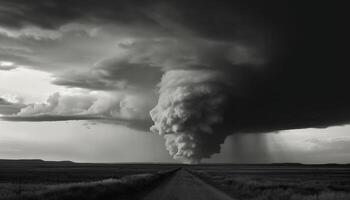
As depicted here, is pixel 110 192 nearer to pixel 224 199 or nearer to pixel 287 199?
pixel 224 199

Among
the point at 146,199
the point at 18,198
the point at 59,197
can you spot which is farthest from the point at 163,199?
the point at 18,198

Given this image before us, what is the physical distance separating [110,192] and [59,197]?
6873 mm

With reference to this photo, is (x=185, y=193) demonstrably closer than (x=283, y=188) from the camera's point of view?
Yes

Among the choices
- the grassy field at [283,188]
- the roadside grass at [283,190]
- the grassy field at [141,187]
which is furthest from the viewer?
the grassy field at [283,188]

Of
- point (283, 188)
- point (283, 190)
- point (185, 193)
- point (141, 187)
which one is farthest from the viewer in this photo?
point (283, 188)

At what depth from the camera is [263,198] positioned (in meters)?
27.1

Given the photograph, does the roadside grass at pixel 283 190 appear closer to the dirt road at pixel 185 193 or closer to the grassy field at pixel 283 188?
the grassy field at pixel 283 188

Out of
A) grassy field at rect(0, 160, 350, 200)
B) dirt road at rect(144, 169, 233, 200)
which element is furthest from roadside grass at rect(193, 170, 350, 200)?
dirt road at rect(144, 169, 233, 200)

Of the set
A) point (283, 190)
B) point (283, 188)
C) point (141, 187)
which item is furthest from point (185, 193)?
point (283, 188)

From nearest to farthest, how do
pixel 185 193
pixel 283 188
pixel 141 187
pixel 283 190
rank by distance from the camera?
pixel 185 193, pixel 283 190, pixel 141 187, pixel 283 188

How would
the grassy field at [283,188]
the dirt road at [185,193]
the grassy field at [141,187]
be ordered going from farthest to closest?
the grassy field at [283,188], the grassy field at [141,187], the dirt road at [185,193]

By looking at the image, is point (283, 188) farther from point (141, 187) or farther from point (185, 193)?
point (185, 193)

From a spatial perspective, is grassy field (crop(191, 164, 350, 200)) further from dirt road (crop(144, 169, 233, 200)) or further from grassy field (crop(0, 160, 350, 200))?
dirt road (crop(144, 169, 233, 200))

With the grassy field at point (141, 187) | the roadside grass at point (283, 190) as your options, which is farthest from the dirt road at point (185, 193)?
the roadside grass at point (283, 190)
